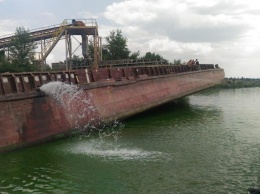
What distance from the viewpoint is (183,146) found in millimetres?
18391

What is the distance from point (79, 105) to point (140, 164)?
9.56 meters

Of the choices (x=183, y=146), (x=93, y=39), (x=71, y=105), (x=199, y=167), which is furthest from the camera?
(x=93, y=39)

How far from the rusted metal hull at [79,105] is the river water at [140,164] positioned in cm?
97

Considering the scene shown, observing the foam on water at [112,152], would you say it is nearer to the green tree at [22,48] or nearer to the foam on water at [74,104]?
the foam on water at [74,104]

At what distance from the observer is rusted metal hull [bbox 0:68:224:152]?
59.6 ft

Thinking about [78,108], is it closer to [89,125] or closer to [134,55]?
[89,125]

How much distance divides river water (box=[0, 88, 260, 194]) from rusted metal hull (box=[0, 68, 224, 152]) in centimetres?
97

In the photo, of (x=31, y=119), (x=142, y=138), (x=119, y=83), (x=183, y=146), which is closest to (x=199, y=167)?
(x=183, y=146)

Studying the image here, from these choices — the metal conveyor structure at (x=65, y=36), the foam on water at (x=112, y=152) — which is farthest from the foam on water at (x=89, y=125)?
the metal conveyor structure at (x=65, y=36)

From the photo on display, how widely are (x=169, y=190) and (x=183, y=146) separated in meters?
6.86

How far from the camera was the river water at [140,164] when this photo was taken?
1228 cm

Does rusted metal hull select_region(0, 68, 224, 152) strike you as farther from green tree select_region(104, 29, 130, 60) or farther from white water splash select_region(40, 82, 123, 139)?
green tree select_region(104, 29, 130, 60)

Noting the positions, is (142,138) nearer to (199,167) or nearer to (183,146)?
(183,146)

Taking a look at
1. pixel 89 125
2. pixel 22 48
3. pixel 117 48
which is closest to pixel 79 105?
pixel 89 125
